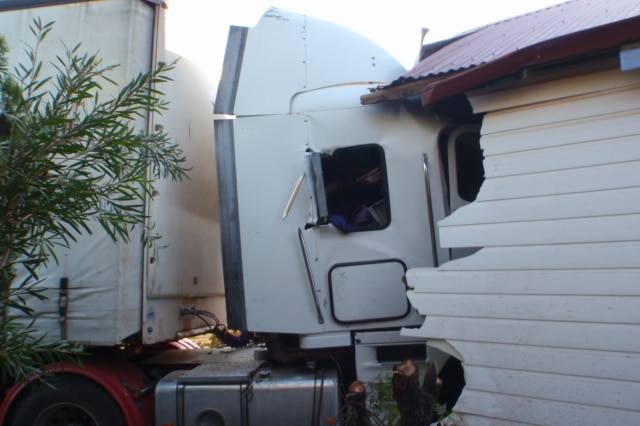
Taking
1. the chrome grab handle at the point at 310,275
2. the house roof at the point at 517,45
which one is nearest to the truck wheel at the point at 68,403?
the chrome grab handle at the point at 310,275

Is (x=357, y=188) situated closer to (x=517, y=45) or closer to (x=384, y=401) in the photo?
(x=517, y=45)

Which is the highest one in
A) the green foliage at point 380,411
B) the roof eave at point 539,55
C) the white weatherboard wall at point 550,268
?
the roof eave at point 539,55

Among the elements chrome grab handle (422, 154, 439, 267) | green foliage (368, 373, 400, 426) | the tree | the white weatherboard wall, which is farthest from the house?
the tree

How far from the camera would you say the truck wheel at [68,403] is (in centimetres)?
421

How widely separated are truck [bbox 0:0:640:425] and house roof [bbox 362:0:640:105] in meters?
0.02

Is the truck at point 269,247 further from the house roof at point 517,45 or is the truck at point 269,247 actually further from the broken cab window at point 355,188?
the house roof at point 517,45

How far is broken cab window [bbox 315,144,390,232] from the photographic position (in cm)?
425

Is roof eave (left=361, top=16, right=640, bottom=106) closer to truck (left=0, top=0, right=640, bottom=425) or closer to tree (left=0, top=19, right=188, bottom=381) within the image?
truck (left=0, top=0, right=640, bottom=425)

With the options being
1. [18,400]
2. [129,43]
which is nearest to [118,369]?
[18,400]

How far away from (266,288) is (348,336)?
2.23ft

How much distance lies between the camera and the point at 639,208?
10.1 feet

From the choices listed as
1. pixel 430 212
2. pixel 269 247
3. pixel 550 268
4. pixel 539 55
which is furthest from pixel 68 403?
pixel 539 55

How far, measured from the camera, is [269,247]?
431 centimetres

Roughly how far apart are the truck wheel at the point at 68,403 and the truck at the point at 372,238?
1 centimetres
